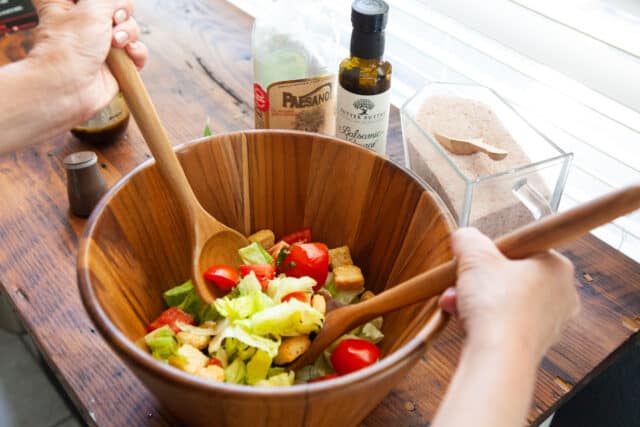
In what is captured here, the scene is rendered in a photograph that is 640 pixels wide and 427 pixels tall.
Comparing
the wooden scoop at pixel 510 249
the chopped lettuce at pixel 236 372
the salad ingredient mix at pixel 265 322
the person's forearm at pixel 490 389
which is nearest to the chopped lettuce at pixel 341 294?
the salad ingredient mix at pixel 265 322

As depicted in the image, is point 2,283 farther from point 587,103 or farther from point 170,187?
point 587,103

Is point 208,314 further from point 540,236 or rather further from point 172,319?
point 540,236

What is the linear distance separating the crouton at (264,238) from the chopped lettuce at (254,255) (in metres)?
0.03

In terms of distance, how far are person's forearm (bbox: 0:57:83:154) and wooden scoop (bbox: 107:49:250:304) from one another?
85 mm

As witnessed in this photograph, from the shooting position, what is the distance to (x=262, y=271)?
89 cm

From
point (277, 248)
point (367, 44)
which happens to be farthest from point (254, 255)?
point (367, 44)

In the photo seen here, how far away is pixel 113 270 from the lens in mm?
771

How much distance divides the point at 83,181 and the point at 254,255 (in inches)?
13.4

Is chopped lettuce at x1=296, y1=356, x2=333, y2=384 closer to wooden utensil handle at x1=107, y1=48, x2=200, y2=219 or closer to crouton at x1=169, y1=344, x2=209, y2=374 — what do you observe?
crouton at x1=169, y1=344, x2=209, y2=374

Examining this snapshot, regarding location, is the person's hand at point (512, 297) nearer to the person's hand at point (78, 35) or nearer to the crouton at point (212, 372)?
the crouton at point (212, 372)

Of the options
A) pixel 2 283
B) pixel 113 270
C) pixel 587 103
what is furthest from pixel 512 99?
pixel 2 283

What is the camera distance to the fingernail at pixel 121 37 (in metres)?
0.89

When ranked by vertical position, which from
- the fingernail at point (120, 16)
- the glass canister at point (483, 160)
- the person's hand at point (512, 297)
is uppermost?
the fingernail at point (120, 16)

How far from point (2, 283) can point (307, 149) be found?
0.53m
